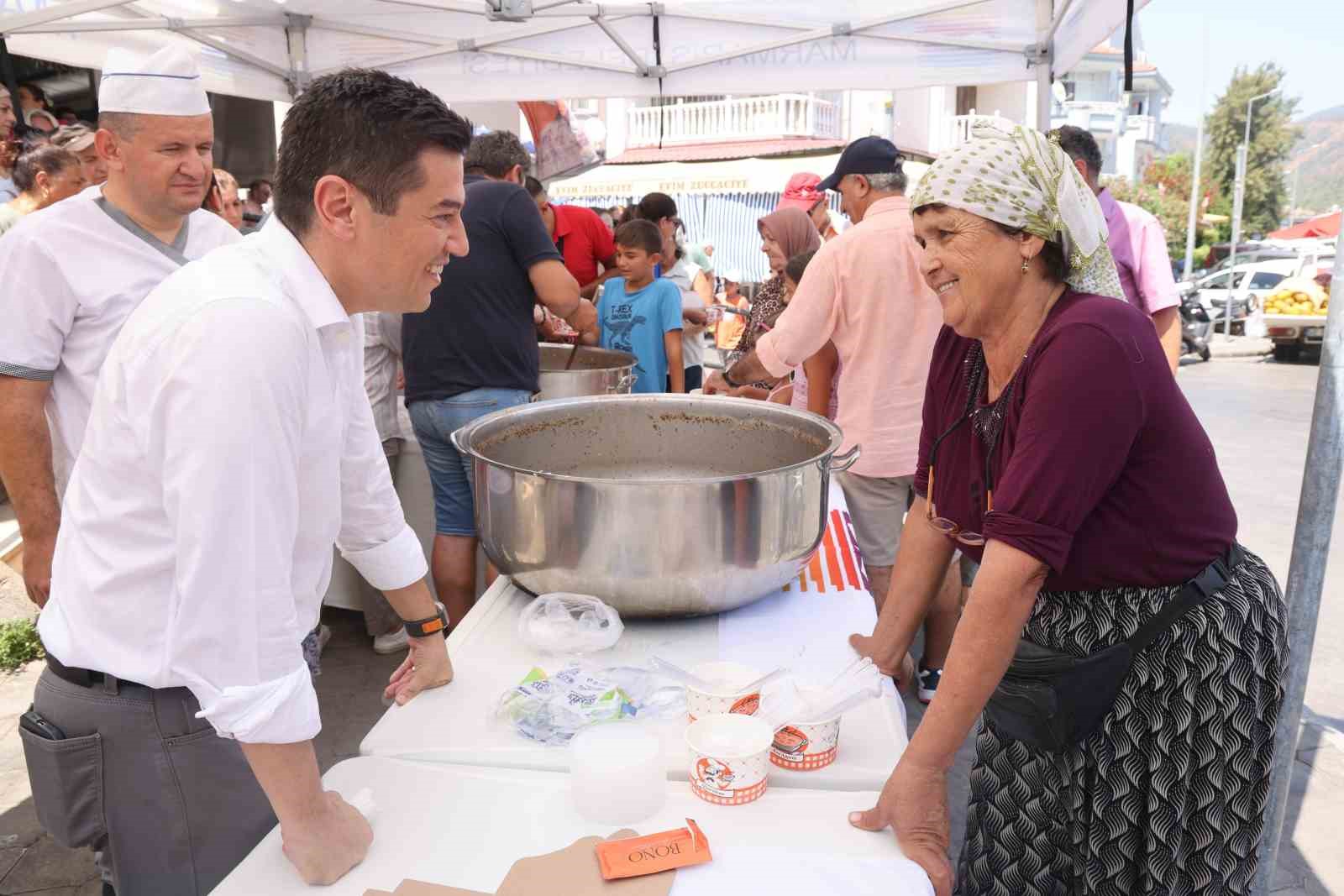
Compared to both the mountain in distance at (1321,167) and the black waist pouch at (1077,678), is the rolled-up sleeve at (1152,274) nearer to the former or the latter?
the black waist pouch at (1077,678)

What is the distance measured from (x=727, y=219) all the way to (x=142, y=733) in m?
15.7

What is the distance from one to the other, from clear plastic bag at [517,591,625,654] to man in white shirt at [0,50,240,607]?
1020 millimetres

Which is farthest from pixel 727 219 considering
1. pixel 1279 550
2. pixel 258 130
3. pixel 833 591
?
pixel 833 591

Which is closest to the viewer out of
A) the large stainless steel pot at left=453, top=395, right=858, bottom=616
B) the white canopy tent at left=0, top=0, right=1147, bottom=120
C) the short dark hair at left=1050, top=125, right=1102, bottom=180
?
the large stainless steel pot at left=453, top=395, right=858, bottom=616

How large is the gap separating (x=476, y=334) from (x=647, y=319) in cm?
128

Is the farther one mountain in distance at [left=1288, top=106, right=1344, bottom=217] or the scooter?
mountain in distance at [left=1288, top=106, right=1344, bottom=217]

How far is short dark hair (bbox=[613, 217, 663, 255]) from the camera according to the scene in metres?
3.95

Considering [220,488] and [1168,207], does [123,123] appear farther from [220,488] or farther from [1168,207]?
[1168,207]

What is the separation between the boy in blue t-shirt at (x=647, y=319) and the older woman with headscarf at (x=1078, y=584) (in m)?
2.65

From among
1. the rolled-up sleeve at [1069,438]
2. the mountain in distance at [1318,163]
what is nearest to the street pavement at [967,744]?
the rolled-up sleeve at [1069,438]

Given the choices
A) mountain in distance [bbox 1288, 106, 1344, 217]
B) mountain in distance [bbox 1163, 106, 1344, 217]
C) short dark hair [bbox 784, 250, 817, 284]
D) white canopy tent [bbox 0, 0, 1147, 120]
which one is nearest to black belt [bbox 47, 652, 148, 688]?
short dark hair [bbox 784, 250, 817, 284]

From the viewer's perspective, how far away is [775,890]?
1007 mm

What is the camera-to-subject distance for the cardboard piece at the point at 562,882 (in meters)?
0.99

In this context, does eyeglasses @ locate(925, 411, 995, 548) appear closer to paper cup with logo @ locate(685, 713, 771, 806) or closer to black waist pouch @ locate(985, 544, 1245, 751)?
black waist pouch @ locate(985, 544, 1245, 751)
